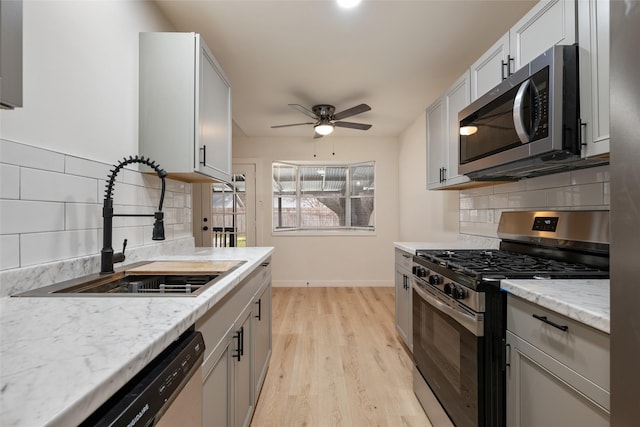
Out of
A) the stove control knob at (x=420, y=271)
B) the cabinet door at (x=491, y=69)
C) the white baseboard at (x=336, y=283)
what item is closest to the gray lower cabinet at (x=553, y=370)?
the stove control knob at (x=420, y=271)

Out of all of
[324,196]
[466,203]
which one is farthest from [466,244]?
[324,196]

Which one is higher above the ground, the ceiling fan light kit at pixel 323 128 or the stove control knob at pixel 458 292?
the ceiling fan light kit at pixel 323 128

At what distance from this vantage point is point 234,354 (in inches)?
50.4

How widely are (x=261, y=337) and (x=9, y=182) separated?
4.92 ft

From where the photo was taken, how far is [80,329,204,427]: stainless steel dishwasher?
1.60 feet

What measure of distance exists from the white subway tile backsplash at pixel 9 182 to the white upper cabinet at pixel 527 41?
2222 millimetres

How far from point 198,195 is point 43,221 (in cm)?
379

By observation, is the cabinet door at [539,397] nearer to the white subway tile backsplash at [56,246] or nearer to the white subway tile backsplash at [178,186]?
the white subway tile backsplash at [56,246]

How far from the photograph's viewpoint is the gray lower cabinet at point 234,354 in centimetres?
100

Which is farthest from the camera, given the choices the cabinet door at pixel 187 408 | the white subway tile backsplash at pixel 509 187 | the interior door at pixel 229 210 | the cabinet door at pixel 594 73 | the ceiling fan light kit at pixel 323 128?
the interior door at pixel 229 210

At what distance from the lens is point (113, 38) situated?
1.54 meters

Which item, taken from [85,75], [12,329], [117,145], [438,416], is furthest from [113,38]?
[438,416]

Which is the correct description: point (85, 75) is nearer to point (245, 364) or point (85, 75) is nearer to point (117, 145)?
point (117, 145)

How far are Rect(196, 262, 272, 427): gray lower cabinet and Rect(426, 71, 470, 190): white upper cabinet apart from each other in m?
1.68
